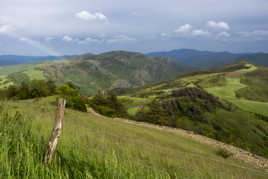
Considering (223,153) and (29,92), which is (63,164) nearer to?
(223,153)

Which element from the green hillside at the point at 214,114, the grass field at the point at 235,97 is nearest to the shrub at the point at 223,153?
the green hillside at the point at 214,114

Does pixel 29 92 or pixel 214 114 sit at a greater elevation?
pixel 29 92

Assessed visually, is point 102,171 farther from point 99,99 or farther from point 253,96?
point 253,96

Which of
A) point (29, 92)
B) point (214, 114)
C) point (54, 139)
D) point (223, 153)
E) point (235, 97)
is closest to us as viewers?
point (54, 139)

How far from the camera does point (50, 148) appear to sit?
291cm

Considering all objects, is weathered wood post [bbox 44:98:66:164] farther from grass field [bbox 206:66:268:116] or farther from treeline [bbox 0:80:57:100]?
grass field [bbox 206:66:268:116]

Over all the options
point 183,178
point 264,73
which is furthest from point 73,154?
point 264,73

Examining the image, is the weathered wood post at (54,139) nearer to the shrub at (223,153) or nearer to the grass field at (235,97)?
the shrub at (223,153)

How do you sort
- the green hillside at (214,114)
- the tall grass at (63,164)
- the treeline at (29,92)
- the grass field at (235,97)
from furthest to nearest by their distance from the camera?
the grass field at (235,97) < the green hillside at (214,114) < the treeline at (29,92) < the tall grass at (63,164)

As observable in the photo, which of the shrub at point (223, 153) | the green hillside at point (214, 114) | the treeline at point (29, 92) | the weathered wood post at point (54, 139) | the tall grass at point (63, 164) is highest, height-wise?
the weathered wood post at point (54, 139)

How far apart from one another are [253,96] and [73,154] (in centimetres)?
13683

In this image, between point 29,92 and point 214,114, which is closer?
point 29,92

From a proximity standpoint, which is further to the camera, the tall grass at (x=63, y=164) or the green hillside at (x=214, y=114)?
the green hillside at (x=214, y=114)

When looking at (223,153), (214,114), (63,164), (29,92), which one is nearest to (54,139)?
(63,164)
